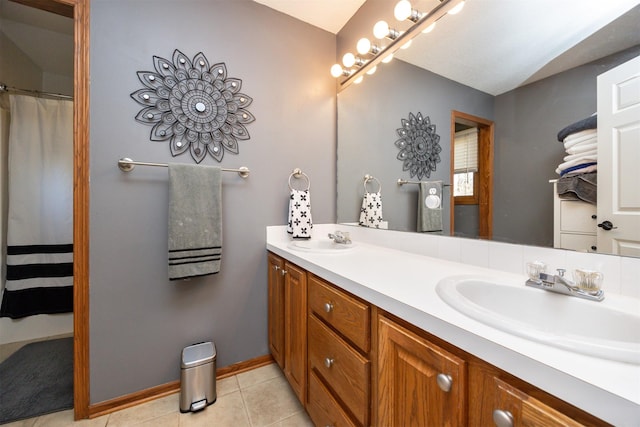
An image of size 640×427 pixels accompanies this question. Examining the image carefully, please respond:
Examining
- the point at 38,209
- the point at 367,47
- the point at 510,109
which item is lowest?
the point at 38,209

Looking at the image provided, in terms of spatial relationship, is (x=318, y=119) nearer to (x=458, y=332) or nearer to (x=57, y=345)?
(x=458, y=332)

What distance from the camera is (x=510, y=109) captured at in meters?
0.86

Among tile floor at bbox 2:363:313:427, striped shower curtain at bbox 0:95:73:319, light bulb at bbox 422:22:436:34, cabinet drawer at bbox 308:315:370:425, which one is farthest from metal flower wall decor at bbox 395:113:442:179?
striped shower curtain at bbox 0:95:73:319

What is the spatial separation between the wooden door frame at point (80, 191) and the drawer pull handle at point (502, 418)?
162 centimetres

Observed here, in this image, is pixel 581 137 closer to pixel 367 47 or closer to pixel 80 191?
pixel 367 47

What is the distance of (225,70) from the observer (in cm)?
143

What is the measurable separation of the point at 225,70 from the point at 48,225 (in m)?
1.91

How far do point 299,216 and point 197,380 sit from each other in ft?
3.37

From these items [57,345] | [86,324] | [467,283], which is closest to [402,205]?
[467,283]

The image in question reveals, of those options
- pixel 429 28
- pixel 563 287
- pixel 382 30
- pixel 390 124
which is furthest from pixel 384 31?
pixel 563 287

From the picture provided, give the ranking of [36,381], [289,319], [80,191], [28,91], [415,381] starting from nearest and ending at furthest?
1. [415,381]
2. [80,191]
3. [289,319]
4. [36,381]
5. [28,91]

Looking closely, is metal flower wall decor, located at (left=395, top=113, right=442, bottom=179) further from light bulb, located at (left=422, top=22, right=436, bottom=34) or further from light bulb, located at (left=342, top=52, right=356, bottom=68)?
light bulb, located at (left=342, top=52, right=356, bottom=68)

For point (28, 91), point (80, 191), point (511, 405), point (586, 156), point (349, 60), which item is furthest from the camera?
point (28, 91)

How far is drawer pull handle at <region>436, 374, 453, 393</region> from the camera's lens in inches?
19.5
